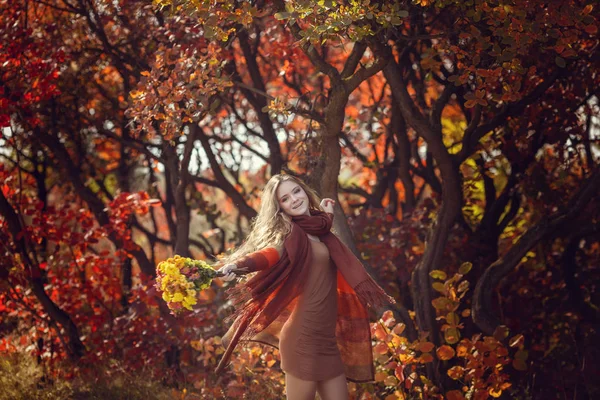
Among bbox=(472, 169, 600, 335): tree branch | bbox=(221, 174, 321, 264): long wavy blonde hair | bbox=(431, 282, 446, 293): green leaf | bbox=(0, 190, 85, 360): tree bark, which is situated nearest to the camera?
bbox=(221, 174, 321, 264): long wavy blonde hair

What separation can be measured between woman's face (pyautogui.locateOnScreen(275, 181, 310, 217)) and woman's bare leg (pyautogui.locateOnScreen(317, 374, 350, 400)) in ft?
3.12

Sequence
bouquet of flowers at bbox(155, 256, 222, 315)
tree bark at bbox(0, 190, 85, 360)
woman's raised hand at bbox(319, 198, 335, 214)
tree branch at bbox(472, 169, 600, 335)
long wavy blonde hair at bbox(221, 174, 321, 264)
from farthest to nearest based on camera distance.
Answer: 1. tree bark at bbox(0, 190, 85, 360)
2. tree branch at bbox(472, 169, 600, 335)
3. woman's raised hand at bbox(319, 198, 335, 214)
4. long wavy blonde hair at bbox(221, 174, 321, 264)
5. bouquet of flowers at bbox(155, 256, 222, 315)

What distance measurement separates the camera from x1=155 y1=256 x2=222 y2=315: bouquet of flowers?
3732 millimetres

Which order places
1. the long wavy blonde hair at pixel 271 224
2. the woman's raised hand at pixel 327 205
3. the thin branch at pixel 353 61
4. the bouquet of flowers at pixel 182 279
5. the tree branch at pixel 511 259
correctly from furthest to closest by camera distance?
1. the tree branch at pixel 511 259
2. the thin branch at pixel 353 61
3. the woman's raised hand at pixel 327 205
4. the long wavy blonde hair at pixel 271 224
5. the bouquet of flowers at pixel 182 279

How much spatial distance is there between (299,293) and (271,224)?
17.2 inches

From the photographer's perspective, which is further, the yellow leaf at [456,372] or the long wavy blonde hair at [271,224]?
the yellow leaf at [456,372]

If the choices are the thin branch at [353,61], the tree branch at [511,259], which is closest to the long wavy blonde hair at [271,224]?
the thin branch at [353,61]

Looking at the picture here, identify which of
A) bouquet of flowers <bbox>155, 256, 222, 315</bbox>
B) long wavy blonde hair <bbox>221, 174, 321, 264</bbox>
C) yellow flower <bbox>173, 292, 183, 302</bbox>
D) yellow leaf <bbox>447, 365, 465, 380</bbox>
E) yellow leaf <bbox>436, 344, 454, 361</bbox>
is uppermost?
long wavy blonde hair <bbox>221, 174, 321, 264</bbox>

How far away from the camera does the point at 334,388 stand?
4.09 metres

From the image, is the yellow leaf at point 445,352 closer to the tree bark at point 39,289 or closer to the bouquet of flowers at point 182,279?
the bouquet of flowers at point 182,279

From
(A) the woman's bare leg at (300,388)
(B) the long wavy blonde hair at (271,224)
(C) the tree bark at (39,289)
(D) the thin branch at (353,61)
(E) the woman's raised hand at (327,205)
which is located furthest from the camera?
(C) the tree bark at (39,289)

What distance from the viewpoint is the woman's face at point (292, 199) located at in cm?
425

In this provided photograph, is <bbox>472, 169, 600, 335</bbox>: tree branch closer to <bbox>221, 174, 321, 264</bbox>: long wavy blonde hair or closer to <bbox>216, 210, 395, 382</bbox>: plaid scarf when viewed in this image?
<bbox>216, 210, 395, 382</bbox>: plaid scarf

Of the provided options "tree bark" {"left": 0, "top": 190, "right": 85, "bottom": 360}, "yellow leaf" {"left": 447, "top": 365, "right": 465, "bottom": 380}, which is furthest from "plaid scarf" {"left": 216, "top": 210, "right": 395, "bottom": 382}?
"tree bark" {"left": 0, "top": 190, "right": 85, "bottom": 360}
